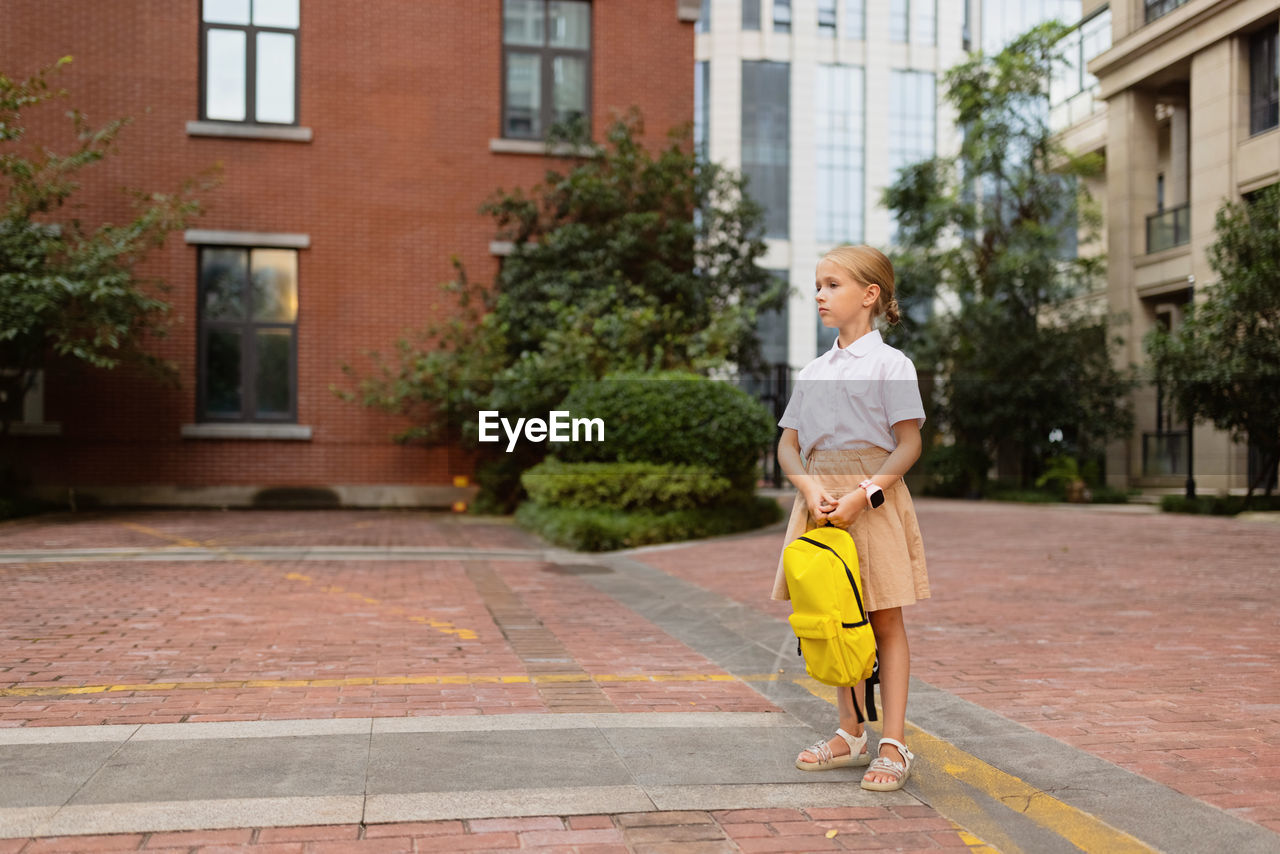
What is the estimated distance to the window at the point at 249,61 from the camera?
17.4 meters

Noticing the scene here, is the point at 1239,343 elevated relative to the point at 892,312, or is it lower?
elevated

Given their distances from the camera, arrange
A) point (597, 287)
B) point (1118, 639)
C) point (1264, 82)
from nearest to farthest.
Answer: point (1118, 639), point (597, 287), point (1264, 82)

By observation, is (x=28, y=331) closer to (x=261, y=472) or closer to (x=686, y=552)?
(x=261, y=472)

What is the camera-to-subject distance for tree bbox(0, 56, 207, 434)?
13.4m

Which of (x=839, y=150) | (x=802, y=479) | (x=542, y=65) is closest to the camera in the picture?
(x=802, y=479)

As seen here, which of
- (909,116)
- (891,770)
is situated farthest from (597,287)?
(909,116)

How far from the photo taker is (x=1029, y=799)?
12.0ft

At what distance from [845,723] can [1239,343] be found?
1659 centimetres

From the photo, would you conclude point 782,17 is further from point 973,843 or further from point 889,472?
point 973,843

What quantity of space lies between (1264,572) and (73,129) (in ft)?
54.0

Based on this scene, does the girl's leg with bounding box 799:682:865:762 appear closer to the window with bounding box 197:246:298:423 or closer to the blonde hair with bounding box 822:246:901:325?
the blonde hair with bounding box 822:246:901:325

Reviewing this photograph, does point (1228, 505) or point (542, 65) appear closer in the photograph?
point (1228, 505)

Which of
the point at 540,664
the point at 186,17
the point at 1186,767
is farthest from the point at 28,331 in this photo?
the point at 1186,767

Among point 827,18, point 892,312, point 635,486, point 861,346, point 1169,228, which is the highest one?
point 827,18
